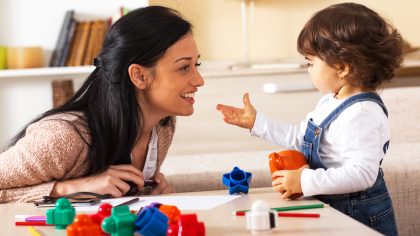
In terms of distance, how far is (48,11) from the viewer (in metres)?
4.20

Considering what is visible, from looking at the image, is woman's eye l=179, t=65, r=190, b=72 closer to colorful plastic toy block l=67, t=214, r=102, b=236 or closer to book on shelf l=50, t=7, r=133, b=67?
colorful plastic toy block l=67, t=214, r=102, b=236

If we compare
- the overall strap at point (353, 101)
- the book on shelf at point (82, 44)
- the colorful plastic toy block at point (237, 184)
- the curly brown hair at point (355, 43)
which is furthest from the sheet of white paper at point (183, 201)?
the book on shelf at point (82, 44)

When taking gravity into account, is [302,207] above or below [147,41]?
below

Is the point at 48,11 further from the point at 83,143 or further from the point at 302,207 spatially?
the point at 302,207

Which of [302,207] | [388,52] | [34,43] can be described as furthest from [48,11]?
[302,207]

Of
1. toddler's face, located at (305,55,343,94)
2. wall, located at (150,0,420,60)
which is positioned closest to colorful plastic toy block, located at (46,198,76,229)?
toddler's face, located at (305,55,343,94)

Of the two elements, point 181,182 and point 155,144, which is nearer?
point 155,144

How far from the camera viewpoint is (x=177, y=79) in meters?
1.99

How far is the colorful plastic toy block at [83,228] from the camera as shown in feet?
4.24

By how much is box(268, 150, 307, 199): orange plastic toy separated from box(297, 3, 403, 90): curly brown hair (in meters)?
0.22

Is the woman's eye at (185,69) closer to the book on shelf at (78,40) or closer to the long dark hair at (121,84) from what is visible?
the long dark hair at (121,84)

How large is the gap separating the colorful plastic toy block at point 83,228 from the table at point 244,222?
11 cm

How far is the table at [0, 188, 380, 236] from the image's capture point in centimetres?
133

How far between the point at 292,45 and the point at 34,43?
4.71 feet
